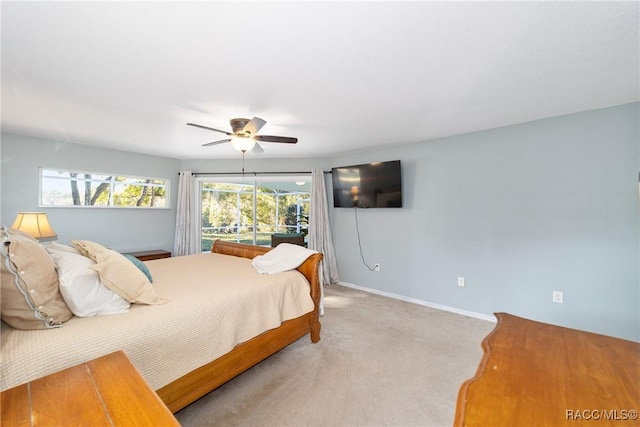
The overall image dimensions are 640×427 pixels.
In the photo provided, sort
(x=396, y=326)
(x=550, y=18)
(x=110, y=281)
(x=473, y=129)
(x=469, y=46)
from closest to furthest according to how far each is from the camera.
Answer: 1. (x=550, y=18)
2. (x=110, y=281)
3. (x=469, y=46)
4. (x=396, y=326)
5. (x=473, y=129)

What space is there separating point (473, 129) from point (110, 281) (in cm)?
379

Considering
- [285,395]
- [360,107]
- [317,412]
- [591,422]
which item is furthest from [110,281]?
[360,107]

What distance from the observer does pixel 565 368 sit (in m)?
0.90

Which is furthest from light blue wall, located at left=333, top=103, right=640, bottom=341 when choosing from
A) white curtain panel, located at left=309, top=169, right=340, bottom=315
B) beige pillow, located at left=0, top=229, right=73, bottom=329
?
beige pillow, located at left=0, top=229, right=73, bottom=329

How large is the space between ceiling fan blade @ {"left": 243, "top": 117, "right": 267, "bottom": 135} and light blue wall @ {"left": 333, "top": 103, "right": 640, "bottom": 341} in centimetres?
229

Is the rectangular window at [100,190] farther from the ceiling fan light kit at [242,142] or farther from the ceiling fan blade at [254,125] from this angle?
the ceiling fan blade at [254,125]

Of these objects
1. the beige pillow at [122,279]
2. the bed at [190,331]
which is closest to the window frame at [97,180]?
the bed at [190,331]

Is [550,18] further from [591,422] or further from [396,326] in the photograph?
[396,326]

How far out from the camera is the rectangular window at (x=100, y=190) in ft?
12.5

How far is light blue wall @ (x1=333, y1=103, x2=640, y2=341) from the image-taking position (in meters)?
2.51

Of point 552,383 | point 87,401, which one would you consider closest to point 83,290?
point 87,401

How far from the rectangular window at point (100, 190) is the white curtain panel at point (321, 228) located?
2.77 metres

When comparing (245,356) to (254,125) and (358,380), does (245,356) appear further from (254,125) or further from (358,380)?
(254,125)

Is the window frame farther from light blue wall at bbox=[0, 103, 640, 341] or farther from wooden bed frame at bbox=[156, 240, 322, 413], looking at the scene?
wooden bed frame at bbox=[156, 240, 322, 413]
